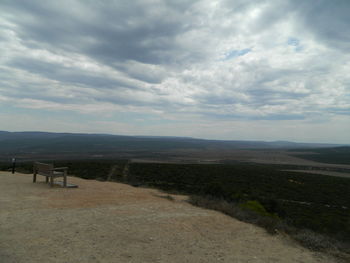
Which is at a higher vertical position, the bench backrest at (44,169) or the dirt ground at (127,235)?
the bench backrest at (44,169)

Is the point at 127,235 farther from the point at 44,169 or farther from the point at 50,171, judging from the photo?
the point at 44,169

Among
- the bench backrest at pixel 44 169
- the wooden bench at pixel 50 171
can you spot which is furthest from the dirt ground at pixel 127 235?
the bench backrest at pixel 44 169

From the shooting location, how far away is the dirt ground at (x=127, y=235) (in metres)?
4.36

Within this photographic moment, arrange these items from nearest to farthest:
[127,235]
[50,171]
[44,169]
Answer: [127,235]
[50,171]
[44,169]

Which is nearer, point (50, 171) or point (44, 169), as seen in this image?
point (50, 171)

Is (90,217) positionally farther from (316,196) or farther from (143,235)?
(316,196)

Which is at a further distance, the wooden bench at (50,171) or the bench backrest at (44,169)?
the bench backrest at (44,169)

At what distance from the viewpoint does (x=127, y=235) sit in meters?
5.32

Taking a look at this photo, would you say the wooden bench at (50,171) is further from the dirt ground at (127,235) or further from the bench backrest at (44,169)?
the dirt ground at (127,235)

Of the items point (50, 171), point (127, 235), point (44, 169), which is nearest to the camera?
point (127, 235)

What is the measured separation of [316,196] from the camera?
2088 centimetres

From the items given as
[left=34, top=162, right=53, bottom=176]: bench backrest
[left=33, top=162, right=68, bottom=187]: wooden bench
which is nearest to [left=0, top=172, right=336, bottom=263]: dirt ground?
[left=33, top=162, right=68, bottom=187]: wooden bench

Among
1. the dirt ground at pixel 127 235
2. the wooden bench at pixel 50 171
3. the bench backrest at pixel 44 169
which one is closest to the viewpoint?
the dirt ground at pixel 127 235

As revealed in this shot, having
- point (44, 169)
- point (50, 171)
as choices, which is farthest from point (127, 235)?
point (44, 169)
